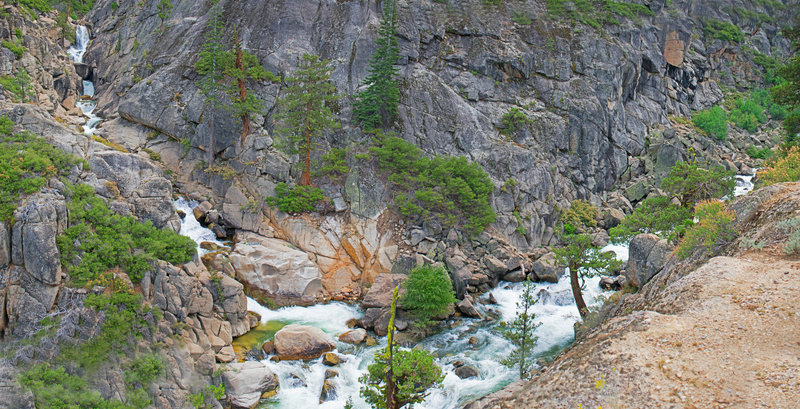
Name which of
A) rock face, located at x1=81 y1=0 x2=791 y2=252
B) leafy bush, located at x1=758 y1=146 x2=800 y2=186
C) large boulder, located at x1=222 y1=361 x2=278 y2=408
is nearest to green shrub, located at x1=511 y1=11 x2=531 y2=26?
rock face, located at x1=81 y1=0 x2=791 y2=252

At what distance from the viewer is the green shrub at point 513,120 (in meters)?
46.6

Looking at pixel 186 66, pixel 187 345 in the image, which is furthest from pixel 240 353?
pixel 186 66

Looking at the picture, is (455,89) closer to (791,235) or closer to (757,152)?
(791,235)

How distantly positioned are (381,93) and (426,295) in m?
21.0

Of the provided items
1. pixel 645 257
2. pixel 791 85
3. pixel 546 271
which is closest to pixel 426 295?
pixel 546 271

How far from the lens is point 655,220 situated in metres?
24.8

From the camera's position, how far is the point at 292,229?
36219mm

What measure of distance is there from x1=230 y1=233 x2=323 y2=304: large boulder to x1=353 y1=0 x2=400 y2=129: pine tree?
14947 millimetres

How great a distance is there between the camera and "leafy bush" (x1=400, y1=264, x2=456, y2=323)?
96.2ft

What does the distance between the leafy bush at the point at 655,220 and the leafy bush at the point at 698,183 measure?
1099 millimetres

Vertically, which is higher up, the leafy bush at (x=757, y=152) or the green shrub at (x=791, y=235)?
the leafy bush at (x=757, y=152)

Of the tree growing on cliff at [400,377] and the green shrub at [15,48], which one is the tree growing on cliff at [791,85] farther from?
the green shrub at [15,48]

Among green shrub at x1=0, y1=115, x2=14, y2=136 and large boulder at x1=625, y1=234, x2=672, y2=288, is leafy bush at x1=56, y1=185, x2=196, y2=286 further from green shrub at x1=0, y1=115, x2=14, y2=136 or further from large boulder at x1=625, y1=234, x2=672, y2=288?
large boulder at x1=625, y1=234, x2=672, y2=288

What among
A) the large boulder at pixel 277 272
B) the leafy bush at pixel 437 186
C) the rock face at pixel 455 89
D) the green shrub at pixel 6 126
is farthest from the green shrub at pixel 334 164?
the green shrub at pixel 6 126
